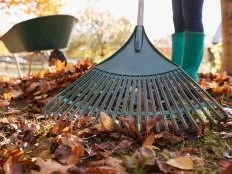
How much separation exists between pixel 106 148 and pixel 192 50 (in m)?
1.01

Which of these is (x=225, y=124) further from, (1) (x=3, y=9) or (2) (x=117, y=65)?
(1) (x=3, y=9)

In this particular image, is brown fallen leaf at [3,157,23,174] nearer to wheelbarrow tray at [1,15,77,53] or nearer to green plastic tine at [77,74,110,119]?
green plastic tine at [77,74,110,119]

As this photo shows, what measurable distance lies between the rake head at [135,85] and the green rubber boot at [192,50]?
0.45m

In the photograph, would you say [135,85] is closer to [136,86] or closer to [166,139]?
[136,86]

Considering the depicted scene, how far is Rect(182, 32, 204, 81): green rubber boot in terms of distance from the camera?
1959mm

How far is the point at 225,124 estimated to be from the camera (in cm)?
138

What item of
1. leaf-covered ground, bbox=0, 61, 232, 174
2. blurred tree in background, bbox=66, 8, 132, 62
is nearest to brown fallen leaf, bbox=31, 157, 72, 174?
leaf-covered ground, bbox=0, 61, 232, 174

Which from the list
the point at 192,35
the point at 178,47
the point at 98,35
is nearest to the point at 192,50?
the point at 192,35

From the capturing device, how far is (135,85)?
142 cm

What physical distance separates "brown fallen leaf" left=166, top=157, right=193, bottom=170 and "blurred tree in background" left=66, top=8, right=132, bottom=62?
23.2 metres

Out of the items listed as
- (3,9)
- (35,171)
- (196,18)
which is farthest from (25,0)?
(35,171)

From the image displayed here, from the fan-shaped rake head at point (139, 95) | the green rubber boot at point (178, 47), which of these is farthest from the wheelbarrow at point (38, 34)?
the fan-shaped rake head at point (139, 95)

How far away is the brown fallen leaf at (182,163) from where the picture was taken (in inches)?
36.1

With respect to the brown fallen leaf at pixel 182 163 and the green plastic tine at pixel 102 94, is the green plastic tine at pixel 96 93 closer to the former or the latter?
the green plastic tine at pixel 102 94
